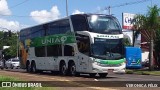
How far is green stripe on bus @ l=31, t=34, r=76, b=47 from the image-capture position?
2606 centimetres

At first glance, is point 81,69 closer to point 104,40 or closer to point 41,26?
point 104,40

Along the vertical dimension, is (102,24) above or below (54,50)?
above

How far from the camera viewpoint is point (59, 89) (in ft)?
51.6

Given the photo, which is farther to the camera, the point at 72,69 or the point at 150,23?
the point at 150,23

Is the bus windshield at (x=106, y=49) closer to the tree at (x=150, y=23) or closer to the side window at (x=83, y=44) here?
the side window at (x=83, y=44)

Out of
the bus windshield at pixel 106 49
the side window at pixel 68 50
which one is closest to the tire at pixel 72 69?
the side window at pixel 68 50

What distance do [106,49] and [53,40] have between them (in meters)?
5.73

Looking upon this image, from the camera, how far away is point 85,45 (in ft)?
79.8

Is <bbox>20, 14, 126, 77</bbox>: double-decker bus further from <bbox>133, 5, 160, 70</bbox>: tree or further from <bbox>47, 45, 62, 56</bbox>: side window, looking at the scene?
<bbox>133, 5, 160, 70</bbox>: tree

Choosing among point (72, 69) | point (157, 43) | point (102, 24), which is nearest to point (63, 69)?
point (72, 69)

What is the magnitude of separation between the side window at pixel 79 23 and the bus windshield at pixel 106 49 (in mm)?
1371

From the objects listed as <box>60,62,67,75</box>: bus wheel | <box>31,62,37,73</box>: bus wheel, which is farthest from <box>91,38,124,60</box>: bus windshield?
<box>31,62,37,73</box>: bus wheel

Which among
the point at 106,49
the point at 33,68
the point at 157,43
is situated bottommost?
the point at 33,68

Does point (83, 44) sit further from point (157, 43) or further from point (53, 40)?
point (157, 43)
